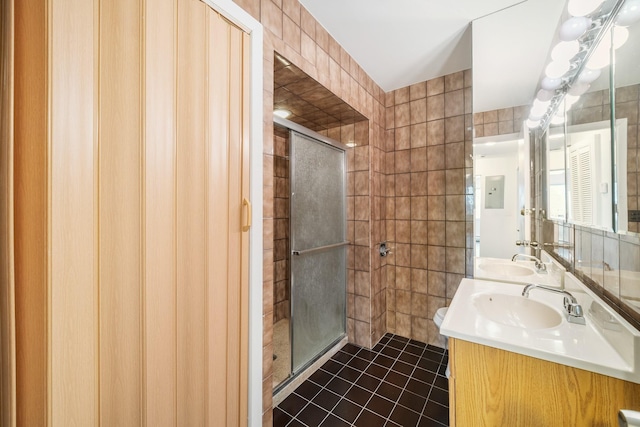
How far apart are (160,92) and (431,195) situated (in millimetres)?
2051

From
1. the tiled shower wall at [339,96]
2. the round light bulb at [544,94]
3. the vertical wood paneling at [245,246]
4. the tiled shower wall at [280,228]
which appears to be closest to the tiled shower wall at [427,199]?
the tiled shower wall at [339,96]

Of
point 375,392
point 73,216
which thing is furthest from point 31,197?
point 375,392

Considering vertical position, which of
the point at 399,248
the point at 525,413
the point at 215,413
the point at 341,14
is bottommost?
the point at 215,413

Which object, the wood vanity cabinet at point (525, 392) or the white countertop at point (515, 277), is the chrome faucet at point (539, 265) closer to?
the white countertop at point (515, 277)

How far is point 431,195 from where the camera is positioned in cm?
218

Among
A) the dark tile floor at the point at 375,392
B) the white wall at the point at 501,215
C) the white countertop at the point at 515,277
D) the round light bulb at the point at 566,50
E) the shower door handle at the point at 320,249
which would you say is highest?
the round light bulb at the point at 566,50

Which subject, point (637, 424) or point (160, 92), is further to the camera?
point (160, 92)

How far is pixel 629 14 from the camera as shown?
787mm

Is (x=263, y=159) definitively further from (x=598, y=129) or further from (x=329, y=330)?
(x=329, y=330)

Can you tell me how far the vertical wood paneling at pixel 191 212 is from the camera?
2.93 ft

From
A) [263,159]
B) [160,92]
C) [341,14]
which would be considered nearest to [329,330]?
[263,159]

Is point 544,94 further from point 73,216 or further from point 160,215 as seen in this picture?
point 73,216

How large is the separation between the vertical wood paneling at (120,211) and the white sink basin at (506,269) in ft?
6.30

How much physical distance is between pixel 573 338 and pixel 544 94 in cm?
132
